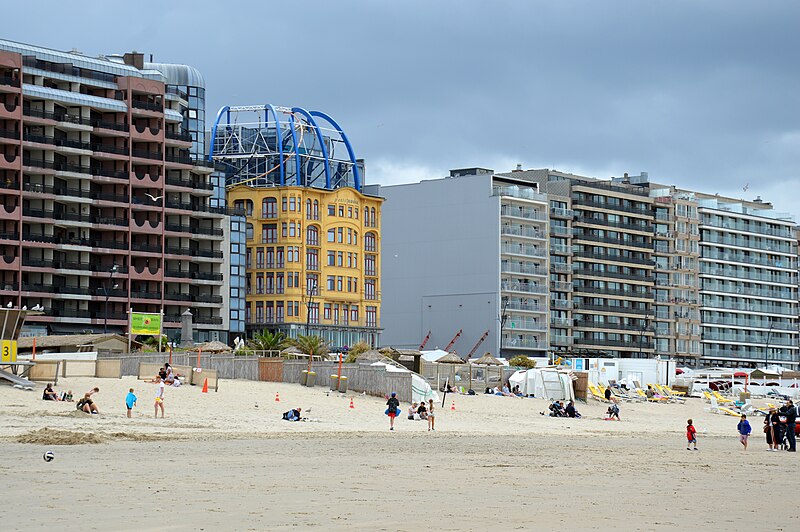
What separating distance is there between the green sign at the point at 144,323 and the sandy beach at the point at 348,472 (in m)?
34.9

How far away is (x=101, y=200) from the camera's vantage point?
105875 millimetres

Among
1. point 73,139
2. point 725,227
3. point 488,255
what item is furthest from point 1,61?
point 725,227

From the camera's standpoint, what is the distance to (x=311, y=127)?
119875 millimetres

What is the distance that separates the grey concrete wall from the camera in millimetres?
133375

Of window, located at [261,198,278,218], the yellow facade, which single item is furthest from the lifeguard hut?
window, located at [261,198,278,218]

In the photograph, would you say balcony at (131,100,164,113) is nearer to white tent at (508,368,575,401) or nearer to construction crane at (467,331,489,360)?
construction crane at (467,331,489,360)

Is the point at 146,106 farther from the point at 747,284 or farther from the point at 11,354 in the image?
the point at 747,284

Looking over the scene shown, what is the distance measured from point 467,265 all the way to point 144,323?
4810 centimetres

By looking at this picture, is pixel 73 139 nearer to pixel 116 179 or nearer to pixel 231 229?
pixel 116 179

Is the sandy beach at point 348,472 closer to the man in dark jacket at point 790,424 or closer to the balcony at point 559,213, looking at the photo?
the man in dark jacket at point 790,424

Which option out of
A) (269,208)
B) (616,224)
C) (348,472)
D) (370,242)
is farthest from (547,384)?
(616,224)

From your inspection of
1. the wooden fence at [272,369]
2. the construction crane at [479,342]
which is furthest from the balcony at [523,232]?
the wooden fence at [272,369]

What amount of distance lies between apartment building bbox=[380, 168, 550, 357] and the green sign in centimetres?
4398

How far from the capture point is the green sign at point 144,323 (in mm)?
92000
